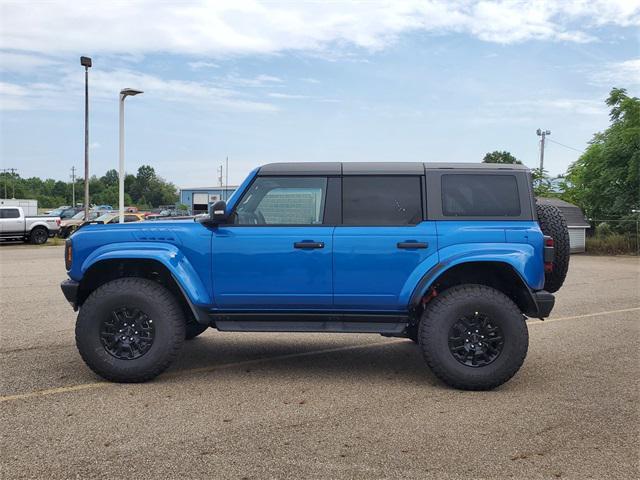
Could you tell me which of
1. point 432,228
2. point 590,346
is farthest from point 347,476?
point 590,346

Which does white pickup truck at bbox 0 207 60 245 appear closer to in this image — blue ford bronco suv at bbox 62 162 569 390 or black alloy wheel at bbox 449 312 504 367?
blue ford bronco suv at bbox 62 162 569 390

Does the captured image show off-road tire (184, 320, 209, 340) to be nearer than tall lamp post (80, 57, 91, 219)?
Yes

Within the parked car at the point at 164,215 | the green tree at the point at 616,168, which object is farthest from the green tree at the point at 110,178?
the green tree at the point at 616,168

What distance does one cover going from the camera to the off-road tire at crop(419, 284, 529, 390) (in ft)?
17.0

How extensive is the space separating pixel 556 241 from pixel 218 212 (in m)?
2.99

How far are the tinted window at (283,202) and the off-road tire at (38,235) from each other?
23.7 metres

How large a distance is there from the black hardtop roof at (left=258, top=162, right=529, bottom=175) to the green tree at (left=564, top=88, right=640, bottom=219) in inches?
823

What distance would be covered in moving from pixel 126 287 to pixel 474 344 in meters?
3.00

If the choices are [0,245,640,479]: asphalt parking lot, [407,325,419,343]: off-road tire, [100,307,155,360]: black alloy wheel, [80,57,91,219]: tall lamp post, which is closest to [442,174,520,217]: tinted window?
[407,325,419,343]: off-road tire

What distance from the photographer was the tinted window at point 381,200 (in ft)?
17.9

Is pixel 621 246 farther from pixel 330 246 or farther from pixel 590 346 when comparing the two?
pixel 330 246

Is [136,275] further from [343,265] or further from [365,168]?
[365,168]

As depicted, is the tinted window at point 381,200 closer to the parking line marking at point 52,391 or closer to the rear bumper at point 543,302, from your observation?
the rear bumper at point 543,302

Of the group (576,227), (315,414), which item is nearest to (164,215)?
(576,227)
